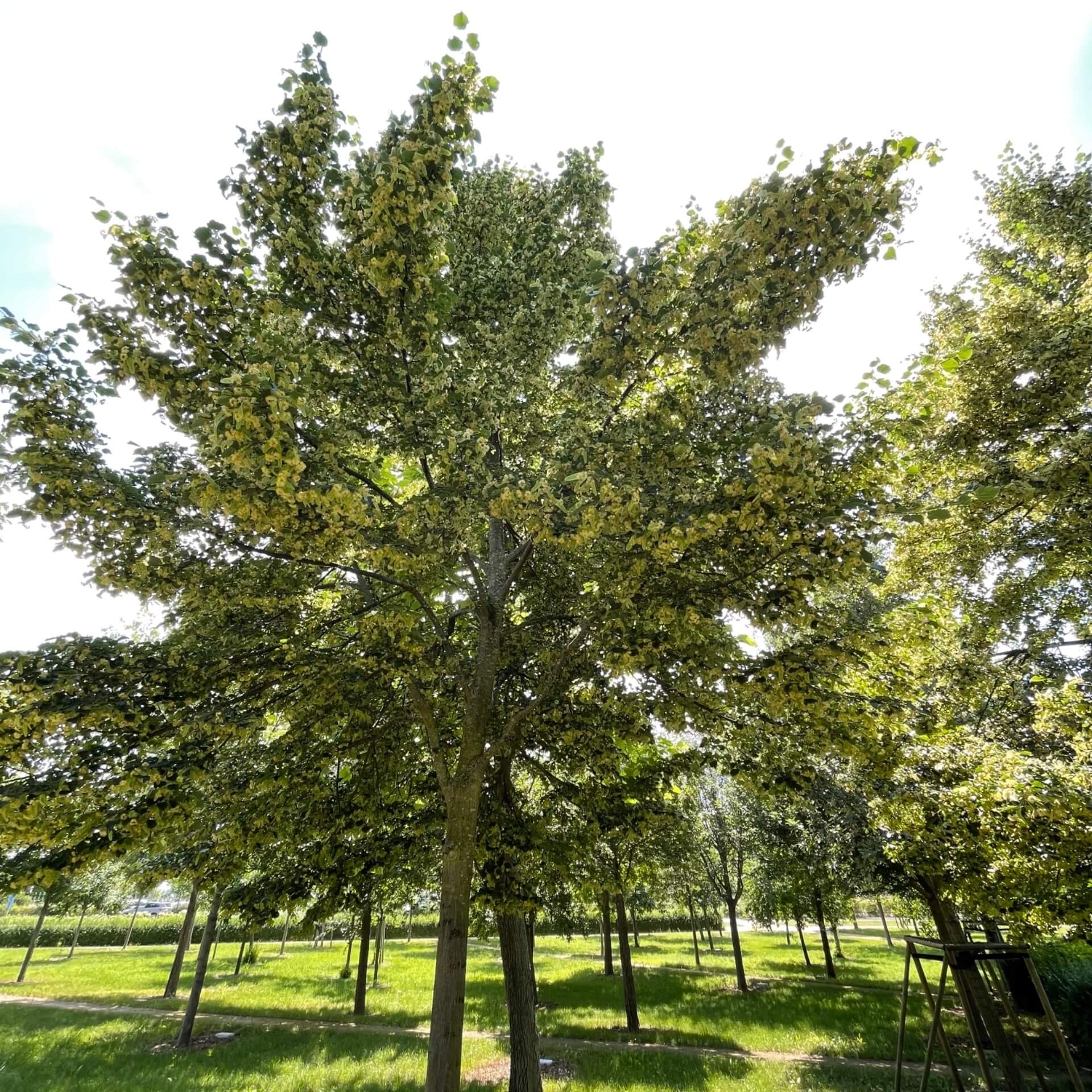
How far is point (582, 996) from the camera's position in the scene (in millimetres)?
19969

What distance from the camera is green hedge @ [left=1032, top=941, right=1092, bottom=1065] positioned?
11641 millimetres

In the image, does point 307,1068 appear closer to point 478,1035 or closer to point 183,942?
point 478,1035

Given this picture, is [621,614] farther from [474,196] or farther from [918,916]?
[918,916]

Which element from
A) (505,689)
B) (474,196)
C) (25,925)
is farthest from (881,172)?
(25,925)

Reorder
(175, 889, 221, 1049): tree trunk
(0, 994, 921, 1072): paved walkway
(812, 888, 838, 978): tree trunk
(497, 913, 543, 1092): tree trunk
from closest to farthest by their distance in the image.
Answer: (497, 913, 543, 1092): tree trunk
(0, 994, 921, 1072): paved walkway
(175, 889, 221, 1049): tree trunk
(812, 888, 838, 978): tree trunk

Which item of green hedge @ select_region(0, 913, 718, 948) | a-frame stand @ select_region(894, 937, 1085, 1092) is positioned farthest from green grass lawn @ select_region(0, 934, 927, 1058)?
green hedge @ select_region(0, 913, 718, 948)

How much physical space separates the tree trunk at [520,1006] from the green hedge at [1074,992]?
10.7 metres

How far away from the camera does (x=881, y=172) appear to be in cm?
527

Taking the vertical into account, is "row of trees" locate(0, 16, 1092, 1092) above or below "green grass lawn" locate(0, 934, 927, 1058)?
above

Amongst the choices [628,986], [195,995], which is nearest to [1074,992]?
[628,986]

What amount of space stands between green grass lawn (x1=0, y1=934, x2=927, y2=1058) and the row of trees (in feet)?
24.6

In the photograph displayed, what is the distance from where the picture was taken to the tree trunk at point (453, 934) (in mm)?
6113

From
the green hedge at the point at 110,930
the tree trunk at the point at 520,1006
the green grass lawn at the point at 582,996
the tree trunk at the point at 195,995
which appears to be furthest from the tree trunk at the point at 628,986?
the green hedge at the point at 110,930

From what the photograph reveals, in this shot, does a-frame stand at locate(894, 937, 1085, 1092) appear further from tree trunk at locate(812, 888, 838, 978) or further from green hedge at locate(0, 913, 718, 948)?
green hedge at locate(0, 913, 718, 948)
